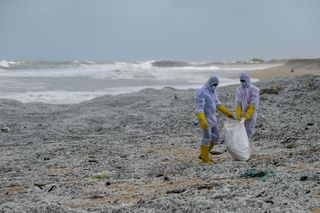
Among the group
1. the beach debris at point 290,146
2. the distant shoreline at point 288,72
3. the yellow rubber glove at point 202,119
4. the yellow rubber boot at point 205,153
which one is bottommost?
the distant shoreline at point 288,72

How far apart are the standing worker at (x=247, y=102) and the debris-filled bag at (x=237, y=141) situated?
50 cm

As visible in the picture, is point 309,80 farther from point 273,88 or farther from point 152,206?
point 152,206

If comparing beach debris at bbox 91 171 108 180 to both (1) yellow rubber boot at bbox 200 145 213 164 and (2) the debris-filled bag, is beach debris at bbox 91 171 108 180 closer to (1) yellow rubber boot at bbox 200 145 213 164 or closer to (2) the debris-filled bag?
(1) yellow rubber boot at bbox 200 145 213 164

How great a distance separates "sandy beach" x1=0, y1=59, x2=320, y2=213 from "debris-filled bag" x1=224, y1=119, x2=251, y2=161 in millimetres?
213

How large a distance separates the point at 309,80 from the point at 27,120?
39.4 feet

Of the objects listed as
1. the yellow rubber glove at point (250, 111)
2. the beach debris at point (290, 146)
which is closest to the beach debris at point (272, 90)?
the beach debris at point (290, 146)

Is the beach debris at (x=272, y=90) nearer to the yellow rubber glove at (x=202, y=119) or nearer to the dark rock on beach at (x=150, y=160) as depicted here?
the dark rock on beach at (x=150, y=160)

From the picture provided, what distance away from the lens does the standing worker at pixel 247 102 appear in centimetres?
1228

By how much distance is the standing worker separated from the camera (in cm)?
1228

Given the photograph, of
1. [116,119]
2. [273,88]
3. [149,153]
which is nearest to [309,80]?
[273,88]

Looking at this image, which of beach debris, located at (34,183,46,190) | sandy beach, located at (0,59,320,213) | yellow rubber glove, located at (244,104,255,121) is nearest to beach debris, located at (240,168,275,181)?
sandy beach, located at (0,59,320,213)

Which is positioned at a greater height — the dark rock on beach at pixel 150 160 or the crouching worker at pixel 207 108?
the crouching worker at pixel 207 108

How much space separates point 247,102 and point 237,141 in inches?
47.7

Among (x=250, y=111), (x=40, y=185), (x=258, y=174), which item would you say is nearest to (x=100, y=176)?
(x=40, y=185)
